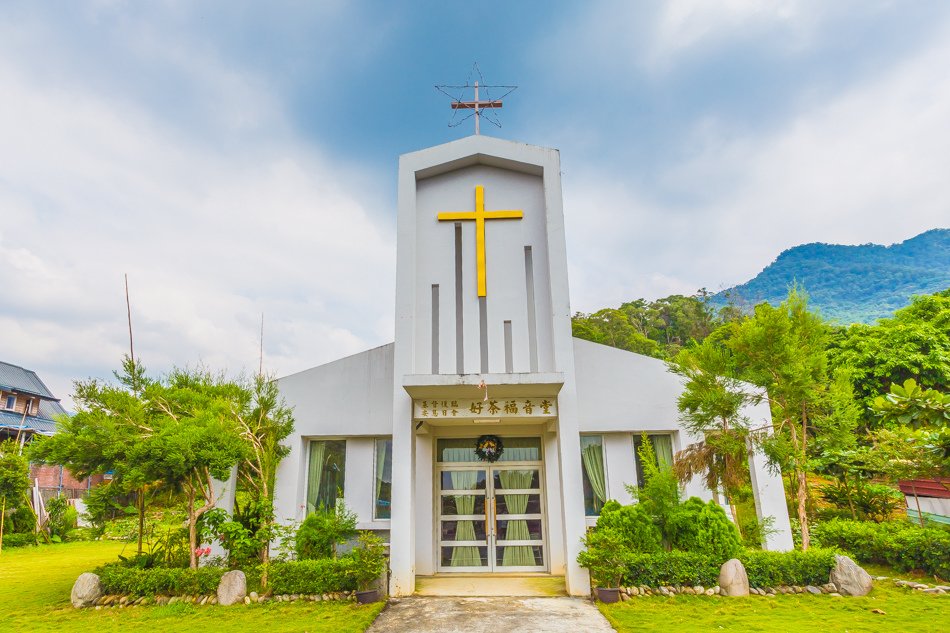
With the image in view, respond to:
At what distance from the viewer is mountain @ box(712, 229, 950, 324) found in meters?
107

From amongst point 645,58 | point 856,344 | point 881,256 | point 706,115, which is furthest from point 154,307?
point 881,256

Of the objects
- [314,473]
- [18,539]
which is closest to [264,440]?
[314,473]

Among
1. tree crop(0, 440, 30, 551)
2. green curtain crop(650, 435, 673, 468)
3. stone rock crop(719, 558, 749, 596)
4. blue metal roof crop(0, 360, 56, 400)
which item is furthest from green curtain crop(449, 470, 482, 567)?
blue metal roof crop(0, 360, 56, 400)

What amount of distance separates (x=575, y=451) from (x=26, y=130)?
41.9ft

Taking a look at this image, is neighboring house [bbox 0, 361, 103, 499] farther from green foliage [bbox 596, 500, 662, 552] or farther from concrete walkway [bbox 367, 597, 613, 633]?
green foliage [bbox 596, 500, 662, 552]

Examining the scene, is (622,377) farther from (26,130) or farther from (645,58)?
(26,130)

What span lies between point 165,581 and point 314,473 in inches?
120

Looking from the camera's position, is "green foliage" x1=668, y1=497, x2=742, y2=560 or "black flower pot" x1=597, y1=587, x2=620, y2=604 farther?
"green foliage" x1=668, y1=497, x2=742, y2=560

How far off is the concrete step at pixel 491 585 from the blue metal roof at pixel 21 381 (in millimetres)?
30515

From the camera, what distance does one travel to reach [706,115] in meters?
14.2

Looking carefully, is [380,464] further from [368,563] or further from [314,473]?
[368,563]

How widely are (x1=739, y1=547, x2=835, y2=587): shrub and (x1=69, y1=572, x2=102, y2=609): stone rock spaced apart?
10536 mm

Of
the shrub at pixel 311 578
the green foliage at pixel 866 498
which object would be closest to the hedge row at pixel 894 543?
the green foliage at pixel 866 498

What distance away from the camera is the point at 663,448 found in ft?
33.7
